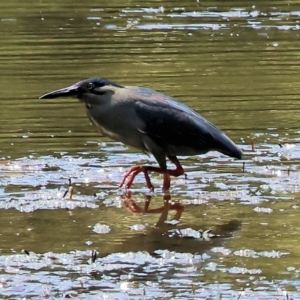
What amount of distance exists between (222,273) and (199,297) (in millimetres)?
414

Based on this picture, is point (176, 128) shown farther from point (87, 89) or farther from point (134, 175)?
point (87, 89)

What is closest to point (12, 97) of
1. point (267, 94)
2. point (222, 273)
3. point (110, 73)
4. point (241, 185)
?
point (110, 73)

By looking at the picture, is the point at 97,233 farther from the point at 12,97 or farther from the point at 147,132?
the point at 12,97

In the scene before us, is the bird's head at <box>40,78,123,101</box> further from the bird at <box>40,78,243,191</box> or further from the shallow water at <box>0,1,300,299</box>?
Answer: the shallow water at <box>0,1,300,299</box>

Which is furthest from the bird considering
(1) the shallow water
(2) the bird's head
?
(1) the shallow water

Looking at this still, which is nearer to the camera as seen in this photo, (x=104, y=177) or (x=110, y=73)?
(x=104, y=177)

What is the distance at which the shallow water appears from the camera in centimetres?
600

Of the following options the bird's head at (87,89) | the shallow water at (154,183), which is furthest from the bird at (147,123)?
the shallow water at (154,183)

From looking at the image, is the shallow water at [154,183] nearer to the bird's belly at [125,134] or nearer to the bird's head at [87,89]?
the bird's belly at [125,134]

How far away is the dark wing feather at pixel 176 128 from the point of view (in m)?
7.94

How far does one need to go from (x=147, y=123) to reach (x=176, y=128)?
0.23m

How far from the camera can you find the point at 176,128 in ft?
26.2

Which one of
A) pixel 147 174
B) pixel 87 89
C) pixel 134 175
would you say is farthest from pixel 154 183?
pixel 87 89

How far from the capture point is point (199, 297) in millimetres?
5641
